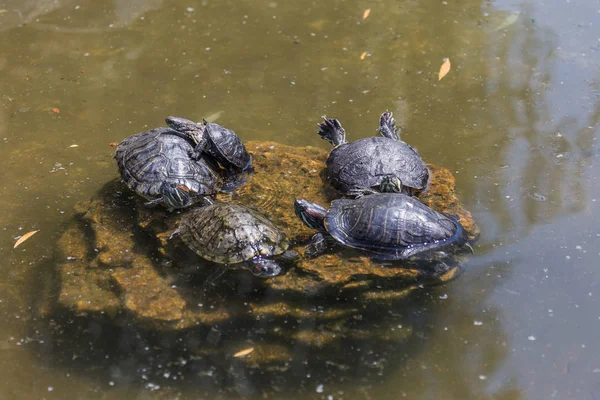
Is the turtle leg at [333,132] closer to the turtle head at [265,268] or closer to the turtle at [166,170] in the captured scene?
the turtle at [166,170]

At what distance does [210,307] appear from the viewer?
4.22 metres

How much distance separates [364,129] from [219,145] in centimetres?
184

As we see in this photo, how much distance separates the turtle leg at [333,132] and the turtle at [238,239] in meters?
1.59

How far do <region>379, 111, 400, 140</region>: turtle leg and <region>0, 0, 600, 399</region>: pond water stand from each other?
35 cm

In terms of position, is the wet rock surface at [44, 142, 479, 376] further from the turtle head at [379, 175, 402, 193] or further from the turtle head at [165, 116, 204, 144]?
the turtle head at [165, 116, 204, 144]

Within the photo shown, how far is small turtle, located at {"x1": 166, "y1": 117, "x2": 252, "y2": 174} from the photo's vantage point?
5.30m

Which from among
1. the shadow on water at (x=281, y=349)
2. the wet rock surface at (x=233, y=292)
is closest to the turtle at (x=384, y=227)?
the wet rock surface at (x=233, y=292)

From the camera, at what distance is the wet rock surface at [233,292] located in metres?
4.07

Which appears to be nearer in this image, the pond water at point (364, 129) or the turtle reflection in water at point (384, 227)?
the pond water at point (364, 129)

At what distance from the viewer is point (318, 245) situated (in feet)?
14.7

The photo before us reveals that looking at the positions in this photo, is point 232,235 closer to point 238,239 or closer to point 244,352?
point 238,239

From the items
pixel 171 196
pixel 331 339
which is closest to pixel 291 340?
pixel 331 339

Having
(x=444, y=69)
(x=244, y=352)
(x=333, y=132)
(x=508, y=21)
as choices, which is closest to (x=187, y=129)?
(x=333, y=132)

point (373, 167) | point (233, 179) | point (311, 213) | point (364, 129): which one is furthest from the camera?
point (364, 129)
